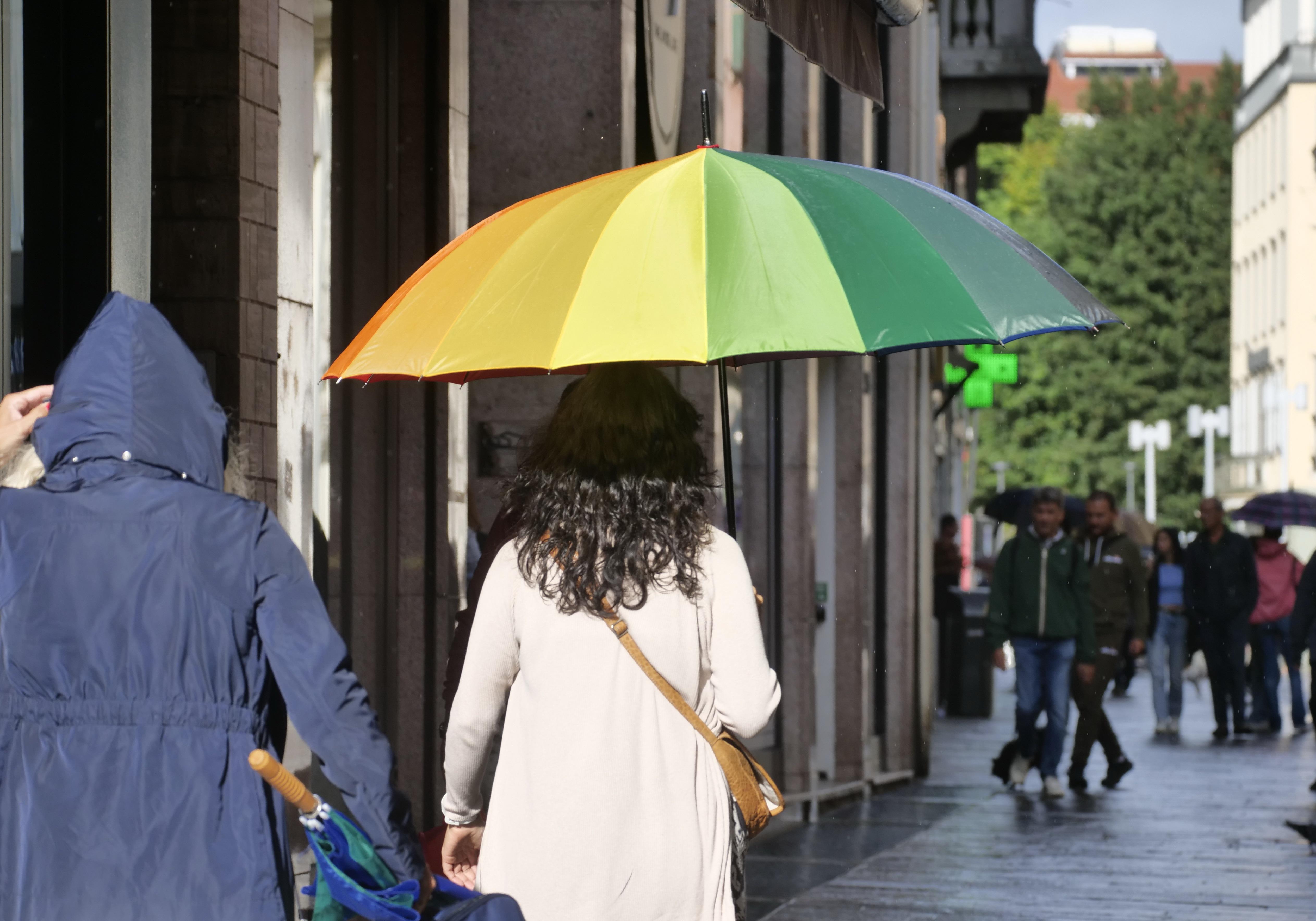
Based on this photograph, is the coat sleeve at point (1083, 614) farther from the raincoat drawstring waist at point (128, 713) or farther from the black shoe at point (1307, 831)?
the raincoat drawstring waist at point (128, 713)

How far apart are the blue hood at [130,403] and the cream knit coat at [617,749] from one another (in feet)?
2.55

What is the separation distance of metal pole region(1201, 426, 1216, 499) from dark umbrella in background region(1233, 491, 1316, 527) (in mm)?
35143

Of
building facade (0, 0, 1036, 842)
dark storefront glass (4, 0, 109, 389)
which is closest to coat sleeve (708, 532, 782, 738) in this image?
building facade (0, 0, 1036, 842)

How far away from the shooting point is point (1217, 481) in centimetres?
7231

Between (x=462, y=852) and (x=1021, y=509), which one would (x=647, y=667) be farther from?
(x=1021, y=509)

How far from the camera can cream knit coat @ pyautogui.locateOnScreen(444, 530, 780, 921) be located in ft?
12.1

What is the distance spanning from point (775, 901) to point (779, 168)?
15.6 feet

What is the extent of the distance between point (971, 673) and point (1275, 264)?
53750mm

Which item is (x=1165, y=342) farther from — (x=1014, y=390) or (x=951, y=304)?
(x=951, y=304)

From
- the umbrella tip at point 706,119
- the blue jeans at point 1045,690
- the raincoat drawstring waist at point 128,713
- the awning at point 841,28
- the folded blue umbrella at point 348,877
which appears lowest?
the blue jeans at point 1045,690

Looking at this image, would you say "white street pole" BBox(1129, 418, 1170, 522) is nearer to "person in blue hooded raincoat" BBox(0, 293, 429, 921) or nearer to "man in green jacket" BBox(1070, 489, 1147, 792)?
"man in green jacket" BBox(1070, 489, 1147, 792)

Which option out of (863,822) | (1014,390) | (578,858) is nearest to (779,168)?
(578,858)

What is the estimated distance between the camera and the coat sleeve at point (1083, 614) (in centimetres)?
1266

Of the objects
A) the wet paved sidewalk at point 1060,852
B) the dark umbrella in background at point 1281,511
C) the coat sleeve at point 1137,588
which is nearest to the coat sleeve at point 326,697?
the wet paved sidewalk at point 1060,852
